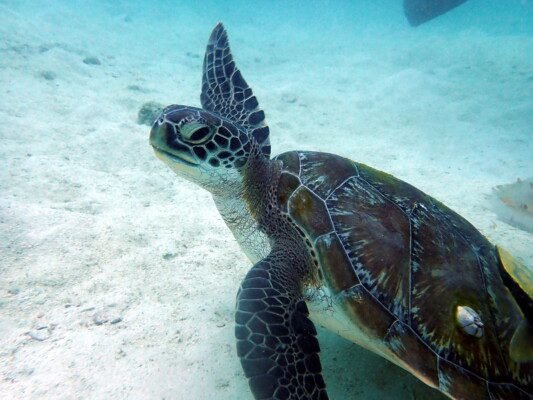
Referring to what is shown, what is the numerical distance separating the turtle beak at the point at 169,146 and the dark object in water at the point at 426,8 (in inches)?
741

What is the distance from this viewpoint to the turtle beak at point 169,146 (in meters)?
1.99

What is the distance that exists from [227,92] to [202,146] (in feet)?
4.18

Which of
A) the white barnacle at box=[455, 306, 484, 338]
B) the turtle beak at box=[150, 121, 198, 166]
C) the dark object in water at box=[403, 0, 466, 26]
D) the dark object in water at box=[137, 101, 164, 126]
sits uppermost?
the dark object in water at box=[403, 0, 466, 26]

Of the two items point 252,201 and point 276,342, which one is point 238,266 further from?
point 276,342

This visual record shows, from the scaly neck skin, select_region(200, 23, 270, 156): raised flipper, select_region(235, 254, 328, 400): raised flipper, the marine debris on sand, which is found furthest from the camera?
the marine debris on sand

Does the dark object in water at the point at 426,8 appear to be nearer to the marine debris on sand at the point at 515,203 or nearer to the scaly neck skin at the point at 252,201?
the marine debris on sand at the point at 515,203

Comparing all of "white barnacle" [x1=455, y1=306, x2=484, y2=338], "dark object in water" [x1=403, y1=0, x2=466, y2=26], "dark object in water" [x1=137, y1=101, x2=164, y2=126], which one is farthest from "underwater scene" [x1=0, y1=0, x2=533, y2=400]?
"dark object in water" [x1=403, y1=0, x2=466, y2=26]

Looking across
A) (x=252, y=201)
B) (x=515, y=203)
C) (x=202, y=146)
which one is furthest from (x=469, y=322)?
(x=515, y=203)

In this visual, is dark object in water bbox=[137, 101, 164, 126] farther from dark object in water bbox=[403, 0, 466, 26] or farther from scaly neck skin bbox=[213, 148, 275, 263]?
dark object in water bbox=[403, 0, 466, 26]

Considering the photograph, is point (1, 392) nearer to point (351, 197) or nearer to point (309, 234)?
point (309, 234)

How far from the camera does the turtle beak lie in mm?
1989

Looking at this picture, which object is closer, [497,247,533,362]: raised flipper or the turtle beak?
[497,247,533,362]: raised flipper

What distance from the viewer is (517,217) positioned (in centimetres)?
424

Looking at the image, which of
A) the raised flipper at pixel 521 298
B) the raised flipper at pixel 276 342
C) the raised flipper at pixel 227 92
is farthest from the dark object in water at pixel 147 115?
the raised flipper at pixel 521 298
